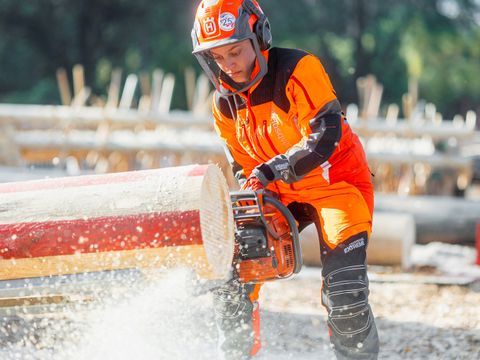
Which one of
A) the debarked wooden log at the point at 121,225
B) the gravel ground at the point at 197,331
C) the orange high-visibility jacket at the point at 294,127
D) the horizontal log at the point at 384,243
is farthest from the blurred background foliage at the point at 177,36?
the debarked wooden log at the point at 121,225

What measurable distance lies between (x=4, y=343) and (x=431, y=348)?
2623 millimetres

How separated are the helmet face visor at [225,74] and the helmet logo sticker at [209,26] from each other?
73mm

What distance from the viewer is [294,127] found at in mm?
3691

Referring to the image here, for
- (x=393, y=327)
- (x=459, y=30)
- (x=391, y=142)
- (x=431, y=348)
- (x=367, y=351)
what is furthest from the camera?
(x=459, y=30)

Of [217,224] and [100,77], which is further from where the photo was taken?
[100,77]

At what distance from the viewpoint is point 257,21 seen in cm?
363

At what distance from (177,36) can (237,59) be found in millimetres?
24041

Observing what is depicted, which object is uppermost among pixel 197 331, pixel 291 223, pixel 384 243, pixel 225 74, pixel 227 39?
pixel 227 39

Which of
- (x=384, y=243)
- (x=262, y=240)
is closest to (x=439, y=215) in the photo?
(x=384, y=243)

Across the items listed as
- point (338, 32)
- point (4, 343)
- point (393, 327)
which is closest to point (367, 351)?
point (393, 327)

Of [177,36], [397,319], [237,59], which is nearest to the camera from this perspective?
[237,59]

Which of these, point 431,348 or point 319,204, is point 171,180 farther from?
point 431,348

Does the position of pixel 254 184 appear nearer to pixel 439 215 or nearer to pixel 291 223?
pixel 291 223

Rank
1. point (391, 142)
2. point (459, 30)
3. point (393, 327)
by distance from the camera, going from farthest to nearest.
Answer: point (459, 30), point (391, 142), point (393, 327)
